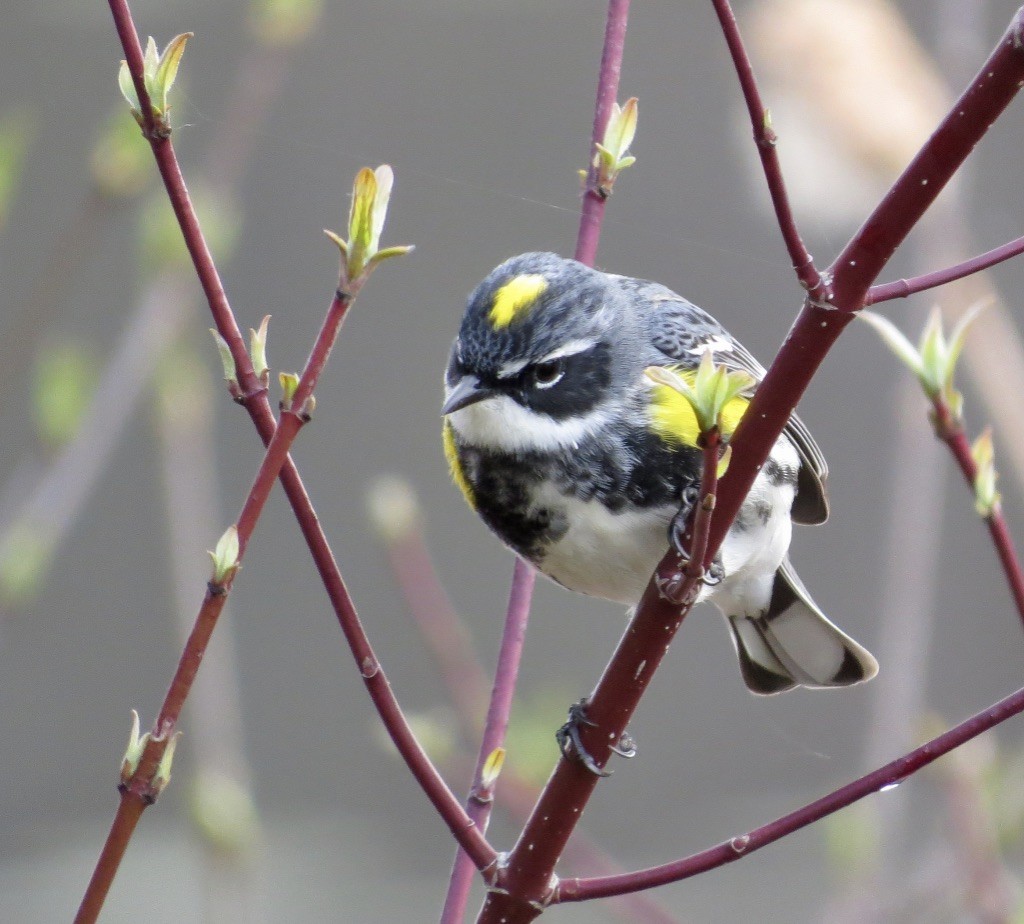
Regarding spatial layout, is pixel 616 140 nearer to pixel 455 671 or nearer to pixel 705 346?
pixel 705 346

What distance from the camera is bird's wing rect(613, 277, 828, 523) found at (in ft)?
9.20

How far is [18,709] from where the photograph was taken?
591cm

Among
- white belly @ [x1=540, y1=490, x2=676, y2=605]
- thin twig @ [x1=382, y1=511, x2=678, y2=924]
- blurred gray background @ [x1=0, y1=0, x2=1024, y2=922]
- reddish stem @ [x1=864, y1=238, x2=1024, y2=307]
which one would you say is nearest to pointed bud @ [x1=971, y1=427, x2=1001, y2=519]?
reddish stem @ [x1=864, y1=238, x2=1024, y2=307]

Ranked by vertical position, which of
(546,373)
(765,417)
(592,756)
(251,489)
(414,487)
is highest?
(414,487)

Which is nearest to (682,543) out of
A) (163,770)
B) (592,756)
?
(592,756)

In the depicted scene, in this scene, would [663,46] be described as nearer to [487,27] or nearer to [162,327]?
[487,27]

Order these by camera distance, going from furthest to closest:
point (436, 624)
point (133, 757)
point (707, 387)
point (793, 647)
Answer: point (793, 647) < point (436, 624) < point (707, 387) < point (133, 757)

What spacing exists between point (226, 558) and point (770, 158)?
28.6 inches

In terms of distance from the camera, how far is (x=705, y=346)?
2768 millimetres

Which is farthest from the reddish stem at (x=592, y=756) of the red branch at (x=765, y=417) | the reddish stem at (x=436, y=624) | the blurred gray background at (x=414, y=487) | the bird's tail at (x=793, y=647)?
the blurred gray background at (x=414, y=487)

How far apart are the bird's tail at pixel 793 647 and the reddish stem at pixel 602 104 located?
3.96 ft

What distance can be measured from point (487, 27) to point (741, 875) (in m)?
4.08

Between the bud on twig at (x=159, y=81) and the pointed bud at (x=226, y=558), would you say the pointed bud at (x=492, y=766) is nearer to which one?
the pointed bud at (x=226, y=558)

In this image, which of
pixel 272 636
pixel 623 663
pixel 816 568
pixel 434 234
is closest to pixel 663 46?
pixel 434 234
